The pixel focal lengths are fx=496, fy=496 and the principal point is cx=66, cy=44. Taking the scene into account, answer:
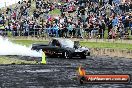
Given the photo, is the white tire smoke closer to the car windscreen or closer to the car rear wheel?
the car windscreen

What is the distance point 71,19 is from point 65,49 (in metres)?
10.4

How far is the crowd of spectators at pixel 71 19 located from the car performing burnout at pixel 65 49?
15.5 feet

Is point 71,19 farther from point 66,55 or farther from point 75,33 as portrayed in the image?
point 66,55

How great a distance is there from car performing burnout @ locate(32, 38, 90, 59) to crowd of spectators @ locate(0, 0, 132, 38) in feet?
15.5

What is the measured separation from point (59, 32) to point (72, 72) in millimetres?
26018

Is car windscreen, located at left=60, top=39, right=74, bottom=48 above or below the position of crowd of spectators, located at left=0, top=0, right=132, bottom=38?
below

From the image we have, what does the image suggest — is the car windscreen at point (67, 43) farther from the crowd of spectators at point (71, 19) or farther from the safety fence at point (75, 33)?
the safety fence at point (75, 33)

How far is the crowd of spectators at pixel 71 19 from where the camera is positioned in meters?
44.0

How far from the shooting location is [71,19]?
50.5 metres

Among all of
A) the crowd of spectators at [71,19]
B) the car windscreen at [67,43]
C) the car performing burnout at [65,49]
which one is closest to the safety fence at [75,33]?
the crowd of spectators at [71,19]

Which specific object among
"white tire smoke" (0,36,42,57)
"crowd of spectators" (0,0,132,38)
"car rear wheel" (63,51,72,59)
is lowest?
"white tire smoke" (0,36,42,57)

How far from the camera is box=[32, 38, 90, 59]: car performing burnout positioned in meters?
39.4

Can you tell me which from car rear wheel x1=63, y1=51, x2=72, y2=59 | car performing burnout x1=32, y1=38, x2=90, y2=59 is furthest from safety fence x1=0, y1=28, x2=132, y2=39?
car rear wheel x1=63, y1=51, x2=72, y2=59

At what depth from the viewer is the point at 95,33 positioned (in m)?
47.4
